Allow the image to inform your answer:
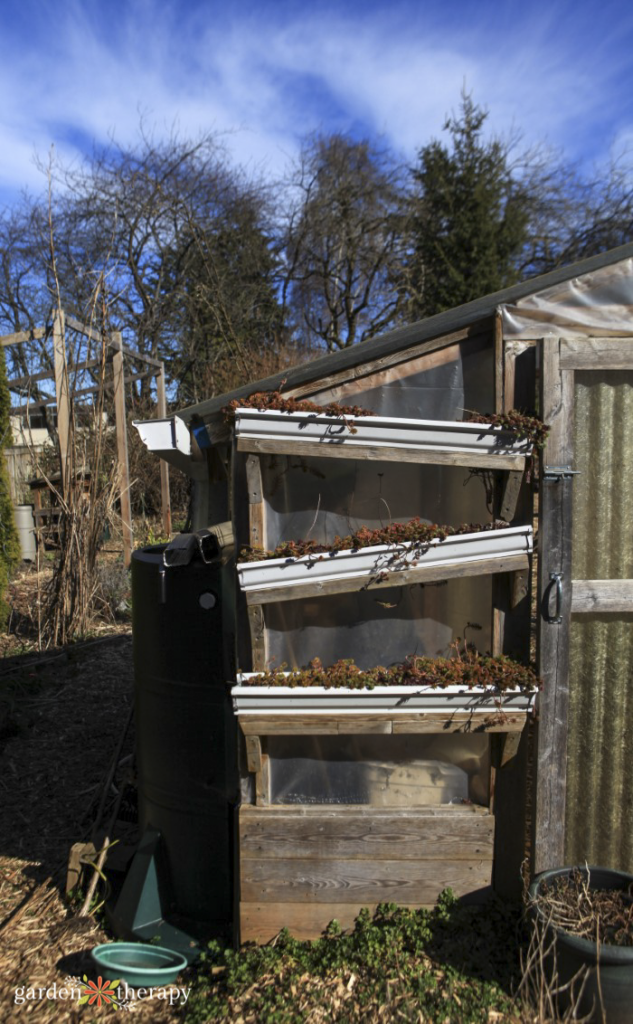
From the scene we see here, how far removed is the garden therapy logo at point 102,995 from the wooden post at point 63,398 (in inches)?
196

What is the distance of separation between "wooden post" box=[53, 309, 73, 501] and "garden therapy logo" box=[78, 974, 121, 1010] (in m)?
4.98

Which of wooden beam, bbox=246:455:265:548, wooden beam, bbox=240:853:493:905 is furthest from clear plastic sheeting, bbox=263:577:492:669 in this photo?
wooden beam, bbox=240:853:493:905

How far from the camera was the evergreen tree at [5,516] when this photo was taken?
7.63 m

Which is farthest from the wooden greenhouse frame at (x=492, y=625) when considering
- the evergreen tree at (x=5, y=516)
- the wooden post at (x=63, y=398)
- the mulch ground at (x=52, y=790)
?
the evergreen tree at (x=5, y=516)

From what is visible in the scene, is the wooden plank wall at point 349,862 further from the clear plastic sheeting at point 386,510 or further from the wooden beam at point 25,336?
the wooden beam at point 25,336

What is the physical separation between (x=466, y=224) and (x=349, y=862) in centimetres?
1585

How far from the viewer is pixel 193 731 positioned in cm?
324

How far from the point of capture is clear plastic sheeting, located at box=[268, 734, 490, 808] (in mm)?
2979

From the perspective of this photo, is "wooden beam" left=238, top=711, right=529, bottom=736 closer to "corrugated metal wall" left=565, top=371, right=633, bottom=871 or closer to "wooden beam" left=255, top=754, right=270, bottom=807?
"wooden beam" left=255, top=754, right=270, bottom=807

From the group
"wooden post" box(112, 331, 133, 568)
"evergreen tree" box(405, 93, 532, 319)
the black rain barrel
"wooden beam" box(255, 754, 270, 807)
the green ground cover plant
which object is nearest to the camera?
the green ground cover plant

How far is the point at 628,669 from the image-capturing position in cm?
293

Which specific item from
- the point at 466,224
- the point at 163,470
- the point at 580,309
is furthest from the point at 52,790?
the point at 466,224

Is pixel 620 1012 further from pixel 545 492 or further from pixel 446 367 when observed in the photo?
pixel 446 367

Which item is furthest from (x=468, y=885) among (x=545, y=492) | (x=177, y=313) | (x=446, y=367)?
(x=177, y=313)
